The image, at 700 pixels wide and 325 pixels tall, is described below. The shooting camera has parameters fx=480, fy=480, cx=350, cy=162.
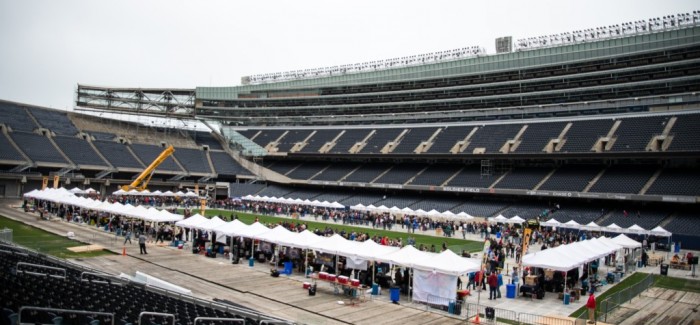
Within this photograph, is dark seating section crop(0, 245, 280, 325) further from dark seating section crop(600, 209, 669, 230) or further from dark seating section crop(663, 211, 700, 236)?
dark seating section crop(600, 209, 669, 230)

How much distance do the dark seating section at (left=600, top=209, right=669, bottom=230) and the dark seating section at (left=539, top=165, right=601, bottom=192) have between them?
457 centimetres

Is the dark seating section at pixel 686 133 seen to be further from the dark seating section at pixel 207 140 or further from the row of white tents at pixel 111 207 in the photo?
the dark seating section at pixel 207 140

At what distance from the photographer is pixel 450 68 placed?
222 feet

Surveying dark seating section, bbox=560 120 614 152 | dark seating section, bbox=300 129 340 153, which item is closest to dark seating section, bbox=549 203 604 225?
dark seating section, bbox=560 120 614 152

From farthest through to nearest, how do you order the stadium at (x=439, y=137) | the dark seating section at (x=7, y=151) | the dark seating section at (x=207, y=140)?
the dark seating section at (x=207, y=140), the dark seating section at (x=7, y=151), the stadium at (x=439, y=137)

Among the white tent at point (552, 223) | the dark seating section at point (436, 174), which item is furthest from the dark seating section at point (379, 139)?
the white tent at point (552, 223)

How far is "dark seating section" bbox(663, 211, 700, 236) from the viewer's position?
36.4 metres

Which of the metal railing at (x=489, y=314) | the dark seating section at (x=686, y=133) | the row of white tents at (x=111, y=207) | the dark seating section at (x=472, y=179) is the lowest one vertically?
the metal railing at (x=489, y=314)

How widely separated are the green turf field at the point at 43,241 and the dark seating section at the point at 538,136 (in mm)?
43456

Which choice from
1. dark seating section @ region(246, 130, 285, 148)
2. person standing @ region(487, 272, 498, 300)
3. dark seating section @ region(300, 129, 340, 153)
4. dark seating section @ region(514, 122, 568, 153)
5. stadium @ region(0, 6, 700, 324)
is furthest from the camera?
dark seating section @ region(246, 130, 285, 148)

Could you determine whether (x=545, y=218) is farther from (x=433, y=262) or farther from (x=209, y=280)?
(x=209, y=280)

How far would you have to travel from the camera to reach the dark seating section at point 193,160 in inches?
2810

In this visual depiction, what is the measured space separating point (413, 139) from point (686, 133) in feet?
101

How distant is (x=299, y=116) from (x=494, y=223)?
155ft
